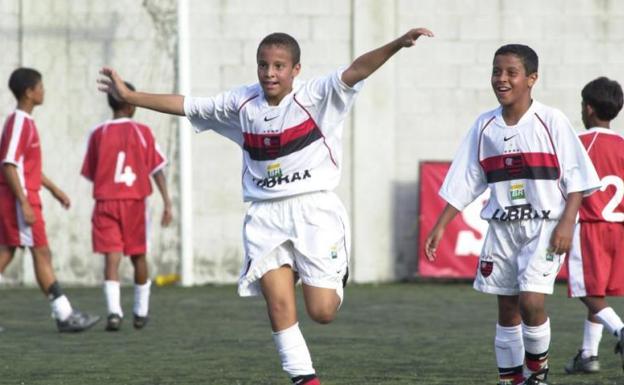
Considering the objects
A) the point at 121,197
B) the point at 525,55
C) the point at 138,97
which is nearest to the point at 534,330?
the point at 525,55

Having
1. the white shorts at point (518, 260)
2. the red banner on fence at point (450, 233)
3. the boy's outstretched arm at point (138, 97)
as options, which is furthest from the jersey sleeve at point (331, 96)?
the red banner on fence at point (450, 233)

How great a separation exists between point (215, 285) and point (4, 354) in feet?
20.7

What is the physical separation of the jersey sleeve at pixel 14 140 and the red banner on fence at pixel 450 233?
5862 mm

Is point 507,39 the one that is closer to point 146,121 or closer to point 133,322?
point 146,121

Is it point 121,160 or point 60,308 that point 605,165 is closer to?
point 121,160

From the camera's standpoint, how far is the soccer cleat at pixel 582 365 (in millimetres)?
7762

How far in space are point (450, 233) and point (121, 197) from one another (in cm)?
527

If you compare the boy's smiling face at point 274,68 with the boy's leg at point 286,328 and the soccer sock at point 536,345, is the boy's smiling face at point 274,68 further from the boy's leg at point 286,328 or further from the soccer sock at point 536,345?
the soccer sock at point 536,345

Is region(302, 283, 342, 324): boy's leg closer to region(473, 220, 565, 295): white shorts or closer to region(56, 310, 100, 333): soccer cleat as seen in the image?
region(473, 220, 565, 295): white shorts

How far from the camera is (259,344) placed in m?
9.39

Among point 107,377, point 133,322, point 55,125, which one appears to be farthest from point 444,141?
point 107,377

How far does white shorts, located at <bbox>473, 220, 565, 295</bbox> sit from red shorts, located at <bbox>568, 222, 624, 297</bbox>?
4.10ft

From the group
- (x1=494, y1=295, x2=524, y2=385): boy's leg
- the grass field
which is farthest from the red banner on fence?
(x1=494, y1=295, x2=524, y2=385): boy's leg

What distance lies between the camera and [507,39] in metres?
15.4
